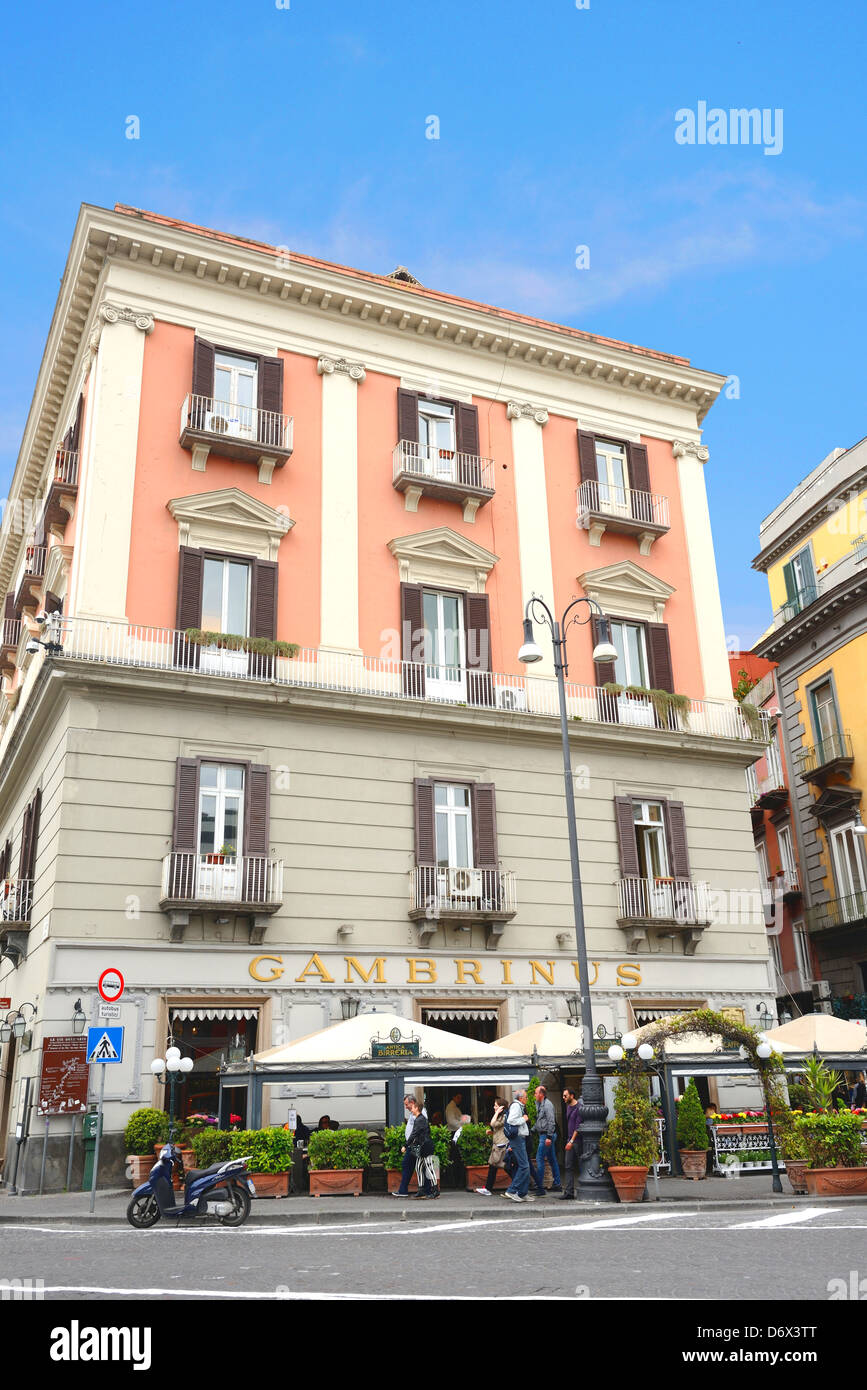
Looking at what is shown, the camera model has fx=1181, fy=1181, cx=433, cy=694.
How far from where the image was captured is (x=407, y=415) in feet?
90.2

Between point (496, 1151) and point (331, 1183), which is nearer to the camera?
point (331, 1183)

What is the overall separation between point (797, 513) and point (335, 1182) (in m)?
27.8

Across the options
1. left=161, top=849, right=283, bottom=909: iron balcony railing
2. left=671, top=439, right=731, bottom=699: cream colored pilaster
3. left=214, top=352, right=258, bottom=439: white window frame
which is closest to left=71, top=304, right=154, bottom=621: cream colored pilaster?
left=214, top=352, right=258, bottom=439: white window frame

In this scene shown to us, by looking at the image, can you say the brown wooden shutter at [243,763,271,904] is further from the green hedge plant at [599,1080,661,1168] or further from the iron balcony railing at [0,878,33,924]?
the green hedge plant at [599,1080,661,1168]

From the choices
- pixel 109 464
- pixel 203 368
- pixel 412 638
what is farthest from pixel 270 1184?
pixel 203 368

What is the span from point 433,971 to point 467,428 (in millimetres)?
12749

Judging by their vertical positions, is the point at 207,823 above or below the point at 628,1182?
above

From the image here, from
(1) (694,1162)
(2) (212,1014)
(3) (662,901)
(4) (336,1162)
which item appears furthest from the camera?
(3) (662,901)

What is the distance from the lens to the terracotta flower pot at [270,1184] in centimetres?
1703

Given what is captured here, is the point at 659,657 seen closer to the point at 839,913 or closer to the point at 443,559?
the point at 443,559

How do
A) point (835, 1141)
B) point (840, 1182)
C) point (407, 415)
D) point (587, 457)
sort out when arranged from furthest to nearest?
point (587, 457) → point (407, 415) → point (835, 1141) → point (840, 1182)

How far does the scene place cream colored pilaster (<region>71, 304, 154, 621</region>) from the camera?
22891 mm

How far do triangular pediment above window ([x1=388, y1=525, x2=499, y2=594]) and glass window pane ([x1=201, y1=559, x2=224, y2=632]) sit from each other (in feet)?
13.1

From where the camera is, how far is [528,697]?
86.0 ft
